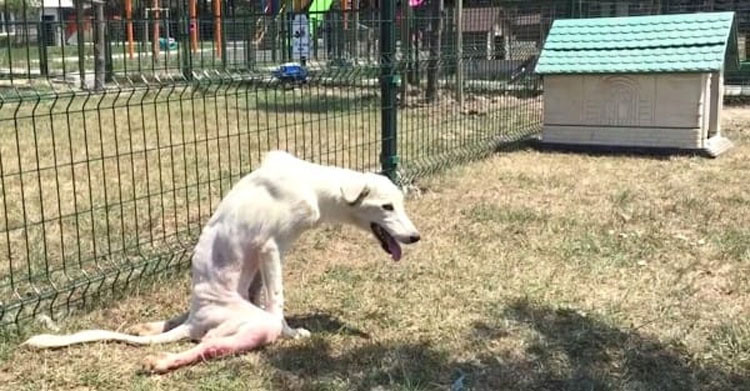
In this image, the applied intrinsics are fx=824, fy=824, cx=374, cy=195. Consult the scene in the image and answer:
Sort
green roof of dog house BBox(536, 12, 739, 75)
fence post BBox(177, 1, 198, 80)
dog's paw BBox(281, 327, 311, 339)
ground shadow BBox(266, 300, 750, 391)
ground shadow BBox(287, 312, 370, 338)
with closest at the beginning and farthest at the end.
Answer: ground shadow BBox(266, 300, 750, 391), dog's paw BBox(281, 327, 311, 339), ground shadow BBox(287, 312, 370, 338), fence post BBox(177, 1, 198, 80), green roof of dog house BBox(536, 12, 739, 75)

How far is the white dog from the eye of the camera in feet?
10.9

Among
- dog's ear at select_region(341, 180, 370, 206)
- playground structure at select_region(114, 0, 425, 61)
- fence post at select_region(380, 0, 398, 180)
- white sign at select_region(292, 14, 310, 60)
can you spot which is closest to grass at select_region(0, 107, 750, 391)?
fence post at select_region(380, 0, 398, 180)

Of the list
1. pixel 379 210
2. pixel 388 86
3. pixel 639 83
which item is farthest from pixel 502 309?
pixel 639 83

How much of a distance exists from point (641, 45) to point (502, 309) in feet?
17.1

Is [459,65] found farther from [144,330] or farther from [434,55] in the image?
[144,330]

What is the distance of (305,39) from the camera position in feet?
23.4

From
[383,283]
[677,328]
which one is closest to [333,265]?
[383,283]

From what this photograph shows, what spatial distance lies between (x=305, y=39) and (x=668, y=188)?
10.6 ft

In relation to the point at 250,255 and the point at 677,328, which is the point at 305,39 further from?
the point at 677,328

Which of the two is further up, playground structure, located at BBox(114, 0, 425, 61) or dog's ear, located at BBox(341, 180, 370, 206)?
playground structure, located at BBox(114, 0, 425, 61)

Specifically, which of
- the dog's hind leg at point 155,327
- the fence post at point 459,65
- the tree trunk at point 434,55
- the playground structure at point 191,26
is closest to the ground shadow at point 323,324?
the dog's hind leg at point 155,327

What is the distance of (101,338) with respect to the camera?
3354 mm

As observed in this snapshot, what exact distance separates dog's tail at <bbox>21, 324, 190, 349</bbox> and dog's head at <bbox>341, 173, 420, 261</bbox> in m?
0.86

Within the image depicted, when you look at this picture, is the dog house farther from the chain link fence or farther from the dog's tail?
the dog's tail
